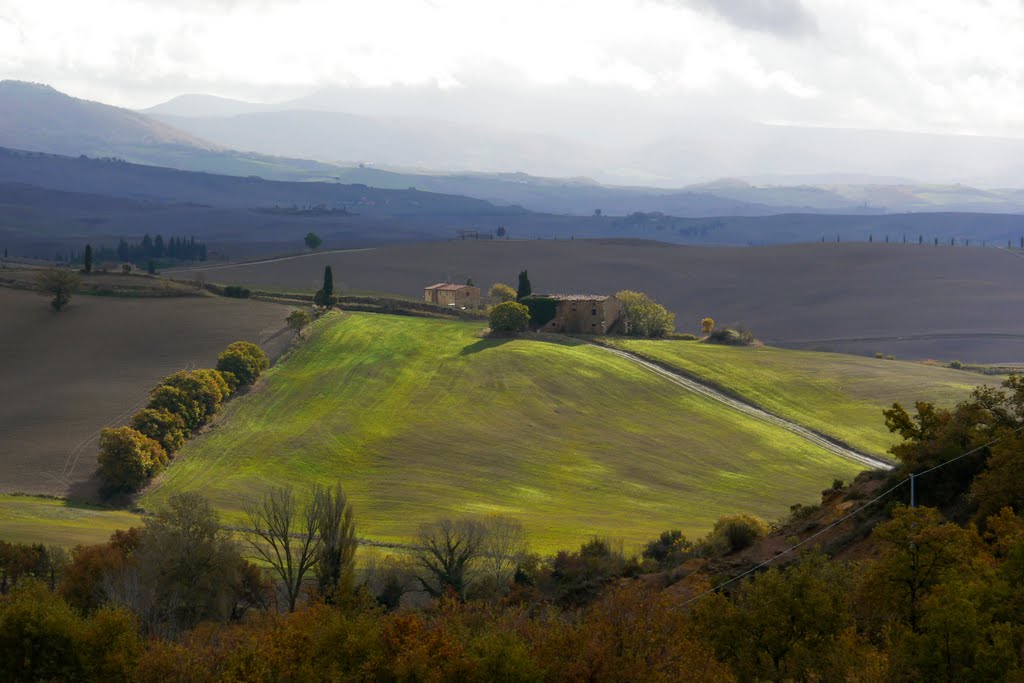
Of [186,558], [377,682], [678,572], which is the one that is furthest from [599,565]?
[377,682]

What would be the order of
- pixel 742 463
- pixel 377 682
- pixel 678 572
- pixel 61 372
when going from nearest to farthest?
pixel 377 682 < pixel 678 572 < pixel 742 463 < pixel 61 372

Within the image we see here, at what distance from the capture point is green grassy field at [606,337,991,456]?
90625 mm

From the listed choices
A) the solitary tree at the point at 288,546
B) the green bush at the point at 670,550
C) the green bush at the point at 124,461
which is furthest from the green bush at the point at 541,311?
the green bush at the point at 670,550

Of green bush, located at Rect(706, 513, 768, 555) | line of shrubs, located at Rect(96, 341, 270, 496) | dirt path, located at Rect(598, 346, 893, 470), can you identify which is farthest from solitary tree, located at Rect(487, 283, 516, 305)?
green bush, located at Rect(706, 513, 768, 555)

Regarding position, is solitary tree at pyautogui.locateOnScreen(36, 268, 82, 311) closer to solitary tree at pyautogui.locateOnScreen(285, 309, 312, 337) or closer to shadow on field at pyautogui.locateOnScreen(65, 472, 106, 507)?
solitary tree at pyautogui.locateOnScreen(285, 309, 312, 337)

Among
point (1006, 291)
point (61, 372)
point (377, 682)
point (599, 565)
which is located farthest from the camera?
point (1006, 291)

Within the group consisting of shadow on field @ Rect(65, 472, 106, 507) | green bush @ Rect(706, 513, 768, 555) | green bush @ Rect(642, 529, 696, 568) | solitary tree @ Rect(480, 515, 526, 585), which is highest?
green bush @ Rect(706, 513, 768, 555)

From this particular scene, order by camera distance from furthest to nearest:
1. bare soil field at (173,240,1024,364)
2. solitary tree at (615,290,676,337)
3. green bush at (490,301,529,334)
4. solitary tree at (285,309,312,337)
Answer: bare soil field at (173,240,1024,364), solitary tree at (615,290,676,337), green bush at (490,301,529,334), solitary tree at (285,309,312,337)

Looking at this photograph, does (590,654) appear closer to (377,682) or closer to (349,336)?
(377,682)

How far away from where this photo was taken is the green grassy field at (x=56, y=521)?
54469 mm

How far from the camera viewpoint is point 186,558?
146 ft

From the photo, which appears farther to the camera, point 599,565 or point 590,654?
point 599,565

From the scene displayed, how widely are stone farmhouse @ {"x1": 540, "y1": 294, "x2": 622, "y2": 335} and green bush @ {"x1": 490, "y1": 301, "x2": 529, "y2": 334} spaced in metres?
5.57

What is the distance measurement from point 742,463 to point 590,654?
174 ft
